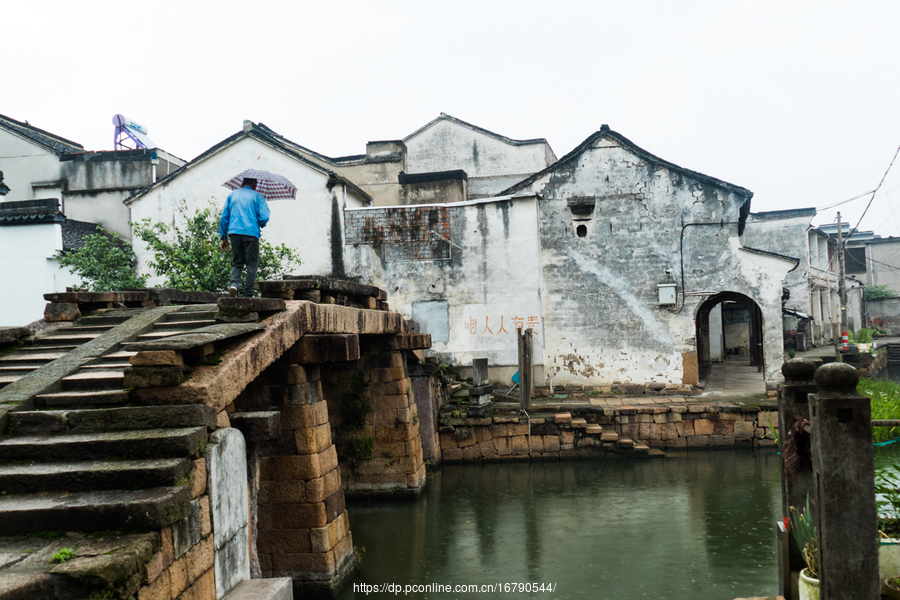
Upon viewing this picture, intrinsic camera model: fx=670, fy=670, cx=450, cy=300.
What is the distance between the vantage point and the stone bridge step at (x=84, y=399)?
15.7 feet

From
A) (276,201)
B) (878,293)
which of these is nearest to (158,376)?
(276,201)

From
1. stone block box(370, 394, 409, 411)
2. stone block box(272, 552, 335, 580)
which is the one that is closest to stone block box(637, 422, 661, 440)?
stone block box(370, 394, 409, 411)

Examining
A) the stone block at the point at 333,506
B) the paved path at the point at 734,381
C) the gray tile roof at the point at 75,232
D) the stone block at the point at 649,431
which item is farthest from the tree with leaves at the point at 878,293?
the stone block at the point at 333,506

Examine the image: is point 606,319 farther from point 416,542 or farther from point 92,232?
point 92,232

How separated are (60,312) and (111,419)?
3684 millimetres

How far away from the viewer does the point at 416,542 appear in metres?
9.09

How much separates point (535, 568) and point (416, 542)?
1834 mm

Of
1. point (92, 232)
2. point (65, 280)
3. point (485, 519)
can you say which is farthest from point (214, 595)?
point (92, 232)

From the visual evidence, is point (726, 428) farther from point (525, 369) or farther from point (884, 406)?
point (525, 369)

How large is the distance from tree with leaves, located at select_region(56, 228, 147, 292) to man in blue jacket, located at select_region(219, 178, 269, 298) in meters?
8.56

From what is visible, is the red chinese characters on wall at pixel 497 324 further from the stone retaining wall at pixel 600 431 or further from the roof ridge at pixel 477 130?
the roof ridge at pixel 477 130

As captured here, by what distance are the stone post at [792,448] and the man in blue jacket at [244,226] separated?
5.58 m

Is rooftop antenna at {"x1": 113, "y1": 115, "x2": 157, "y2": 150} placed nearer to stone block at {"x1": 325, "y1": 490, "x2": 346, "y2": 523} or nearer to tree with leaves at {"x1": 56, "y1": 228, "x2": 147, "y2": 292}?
tree with leaves at {"x1": 56, "y1": 228, "x2": 147, "y2": 292}

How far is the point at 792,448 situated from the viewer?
170 inches
